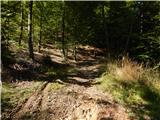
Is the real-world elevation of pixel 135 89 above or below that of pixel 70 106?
above

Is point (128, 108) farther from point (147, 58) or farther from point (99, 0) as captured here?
point (99, 0)

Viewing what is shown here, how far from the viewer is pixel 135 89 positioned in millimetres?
10977

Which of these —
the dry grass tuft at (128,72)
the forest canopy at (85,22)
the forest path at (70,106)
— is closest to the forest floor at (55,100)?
the forest path at (70,106)

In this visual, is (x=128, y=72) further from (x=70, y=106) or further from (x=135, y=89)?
(x=70, y=106)

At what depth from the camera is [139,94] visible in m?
10.8

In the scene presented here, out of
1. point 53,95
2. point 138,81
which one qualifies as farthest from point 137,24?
point 53,95

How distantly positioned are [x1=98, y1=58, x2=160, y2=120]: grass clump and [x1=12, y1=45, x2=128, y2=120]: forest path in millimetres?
405

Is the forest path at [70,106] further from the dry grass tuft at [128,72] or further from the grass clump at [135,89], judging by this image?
the dry grass tuft at [128,72]

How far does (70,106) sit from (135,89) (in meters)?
2.64

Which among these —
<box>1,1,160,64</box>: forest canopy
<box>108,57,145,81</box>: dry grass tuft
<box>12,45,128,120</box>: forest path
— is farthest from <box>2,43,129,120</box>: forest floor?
<box>1,1,160,64</box>: forest canopy

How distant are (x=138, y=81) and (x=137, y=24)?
15256mm

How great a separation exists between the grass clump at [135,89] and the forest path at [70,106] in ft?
1.33

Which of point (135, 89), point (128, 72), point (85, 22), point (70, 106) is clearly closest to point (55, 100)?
point (70, 106)

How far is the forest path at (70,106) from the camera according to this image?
30.4ft
